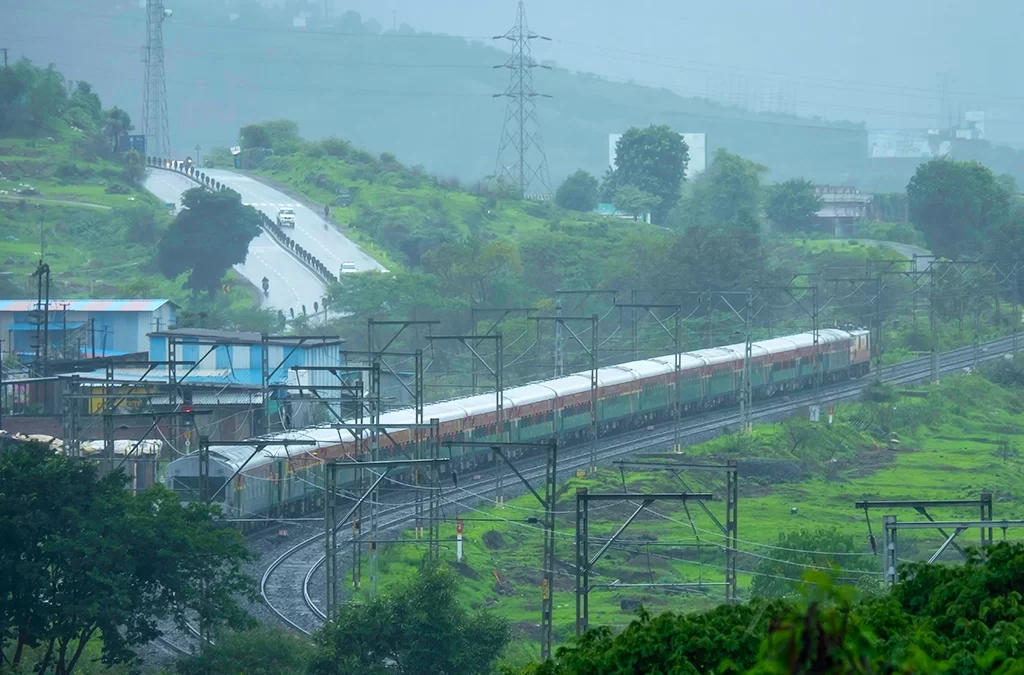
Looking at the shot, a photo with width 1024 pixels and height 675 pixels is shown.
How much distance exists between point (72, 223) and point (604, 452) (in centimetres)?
4268

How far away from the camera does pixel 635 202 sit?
87.7m

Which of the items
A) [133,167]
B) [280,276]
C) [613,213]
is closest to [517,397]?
[280,276]

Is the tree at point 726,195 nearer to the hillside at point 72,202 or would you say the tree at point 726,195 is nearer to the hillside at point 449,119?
the hillside at point 72,202

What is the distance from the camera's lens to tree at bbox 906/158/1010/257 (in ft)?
233

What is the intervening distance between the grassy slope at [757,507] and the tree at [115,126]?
58.2 metres

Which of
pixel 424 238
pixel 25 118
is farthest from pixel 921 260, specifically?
pixel 25 118

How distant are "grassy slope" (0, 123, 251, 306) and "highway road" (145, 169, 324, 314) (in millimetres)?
1731

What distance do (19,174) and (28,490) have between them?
61.4 metres

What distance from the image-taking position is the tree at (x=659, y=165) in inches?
3556

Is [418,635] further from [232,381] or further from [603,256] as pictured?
[603,256]

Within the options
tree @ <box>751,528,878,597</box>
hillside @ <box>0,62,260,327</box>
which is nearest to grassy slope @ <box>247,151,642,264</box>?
hillside @ <box>0,62,260,327</box>

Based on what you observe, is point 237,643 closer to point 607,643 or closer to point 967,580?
point 607,643

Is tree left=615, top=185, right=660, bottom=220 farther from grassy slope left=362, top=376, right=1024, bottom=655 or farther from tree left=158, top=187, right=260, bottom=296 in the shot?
grassy slope left=362, top=376, right=1024, bottom=655

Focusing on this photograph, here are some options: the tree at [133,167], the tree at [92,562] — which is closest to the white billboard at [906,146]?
the tree at [133,167]
